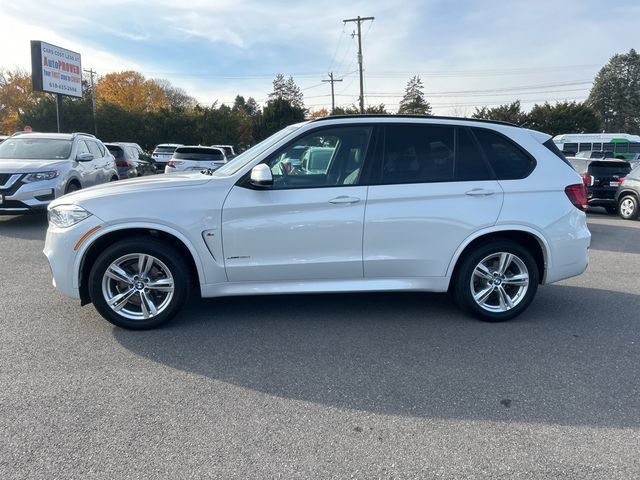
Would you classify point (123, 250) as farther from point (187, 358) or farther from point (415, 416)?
point (415, 416)

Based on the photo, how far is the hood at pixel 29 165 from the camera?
29.7ft

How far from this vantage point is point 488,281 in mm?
4719

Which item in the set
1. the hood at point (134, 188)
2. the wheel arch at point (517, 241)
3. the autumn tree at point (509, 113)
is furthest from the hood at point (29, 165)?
the autumn tree at point (509, 113)

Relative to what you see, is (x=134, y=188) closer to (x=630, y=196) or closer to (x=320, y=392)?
(x=320, y=392)

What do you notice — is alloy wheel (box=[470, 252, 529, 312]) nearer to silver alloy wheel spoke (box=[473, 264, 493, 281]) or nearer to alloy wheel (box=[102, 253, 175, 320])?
silver alloy wheel spoke (box=[473, 264, 493, 281])

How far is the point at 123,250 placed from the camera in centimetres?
422

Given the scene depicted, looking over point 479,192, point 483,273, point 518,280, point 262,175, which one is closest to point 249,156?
point 262,175

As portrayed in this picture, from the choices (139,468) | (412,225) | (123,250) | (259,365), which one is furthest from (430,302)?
(139,468)

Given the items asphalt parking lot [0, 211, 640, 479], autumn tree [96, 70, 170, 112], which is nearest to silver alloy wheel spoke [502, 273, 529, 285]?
asphalt parking lot [0, 211, 640, 479]

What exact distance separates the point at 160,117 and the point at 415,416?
47.6 metres

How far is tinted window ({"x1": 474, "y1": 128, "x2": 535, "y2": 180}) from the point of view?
467 centimetres

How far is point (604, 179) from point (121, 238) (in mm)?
13925

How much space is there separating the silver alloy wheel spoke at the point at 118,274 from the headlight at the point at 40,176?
6.09 m

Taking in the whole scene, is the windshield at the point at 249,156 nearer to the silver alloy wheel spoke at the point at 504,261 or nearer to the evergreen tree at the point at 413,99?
the silver alloy wheel spoke at the point at 504,261
